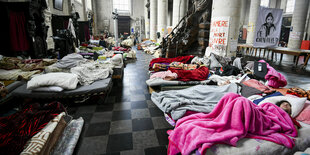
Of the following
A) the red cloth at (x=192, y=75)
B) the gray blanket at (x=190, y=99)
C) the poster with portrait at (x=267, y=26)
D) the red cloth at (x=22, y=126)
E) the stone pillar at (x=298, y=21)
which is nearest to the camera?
the red cloth at (x=22, y=126)

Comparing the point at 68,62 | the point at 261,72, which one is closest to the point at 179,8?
the point at 261,72

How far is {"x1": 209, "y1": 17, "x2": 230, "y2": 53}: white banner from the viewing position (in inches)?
195

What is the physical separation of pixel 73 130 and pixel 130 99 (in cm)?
155

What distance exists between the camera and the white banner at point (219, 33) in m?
4.96

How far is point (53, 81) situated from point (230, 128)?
3014mm

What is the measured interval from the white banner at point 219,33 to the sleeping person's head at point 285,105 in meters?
3.01

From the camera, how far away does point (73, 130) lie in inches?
92.7

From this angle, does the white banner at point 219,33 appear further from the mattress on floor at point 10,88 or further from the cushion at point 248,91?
the mattress on floor at point 10,88

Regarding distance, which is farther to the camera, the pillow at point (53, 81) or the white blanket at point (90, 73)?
the white blanket at point (90, 73)

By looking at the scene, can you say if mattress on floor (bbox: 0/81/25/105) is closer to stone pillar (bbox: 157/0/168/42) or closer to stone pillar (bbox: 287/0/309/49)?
stone pillar (bbox: 157/0/168/42)

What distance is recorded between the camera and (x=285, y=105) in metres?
2.31

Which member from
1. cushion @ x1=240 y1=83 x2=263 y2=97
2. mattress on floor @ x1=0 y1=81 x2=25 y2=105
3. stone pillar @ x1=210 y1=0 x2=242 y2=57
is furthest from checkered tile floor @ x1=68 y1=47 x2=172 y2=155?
stone pillar @ x1=210 y1=0 x2=242 y2=57

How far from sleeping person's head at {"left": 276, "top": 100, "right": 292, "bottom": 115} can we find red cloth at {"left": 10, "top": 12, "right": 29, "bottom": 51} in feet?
20.3

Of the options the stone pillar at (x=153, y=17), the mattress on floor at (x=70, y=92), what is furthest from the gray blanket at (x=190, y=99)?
the stone pillar at (x=153, y=17)
